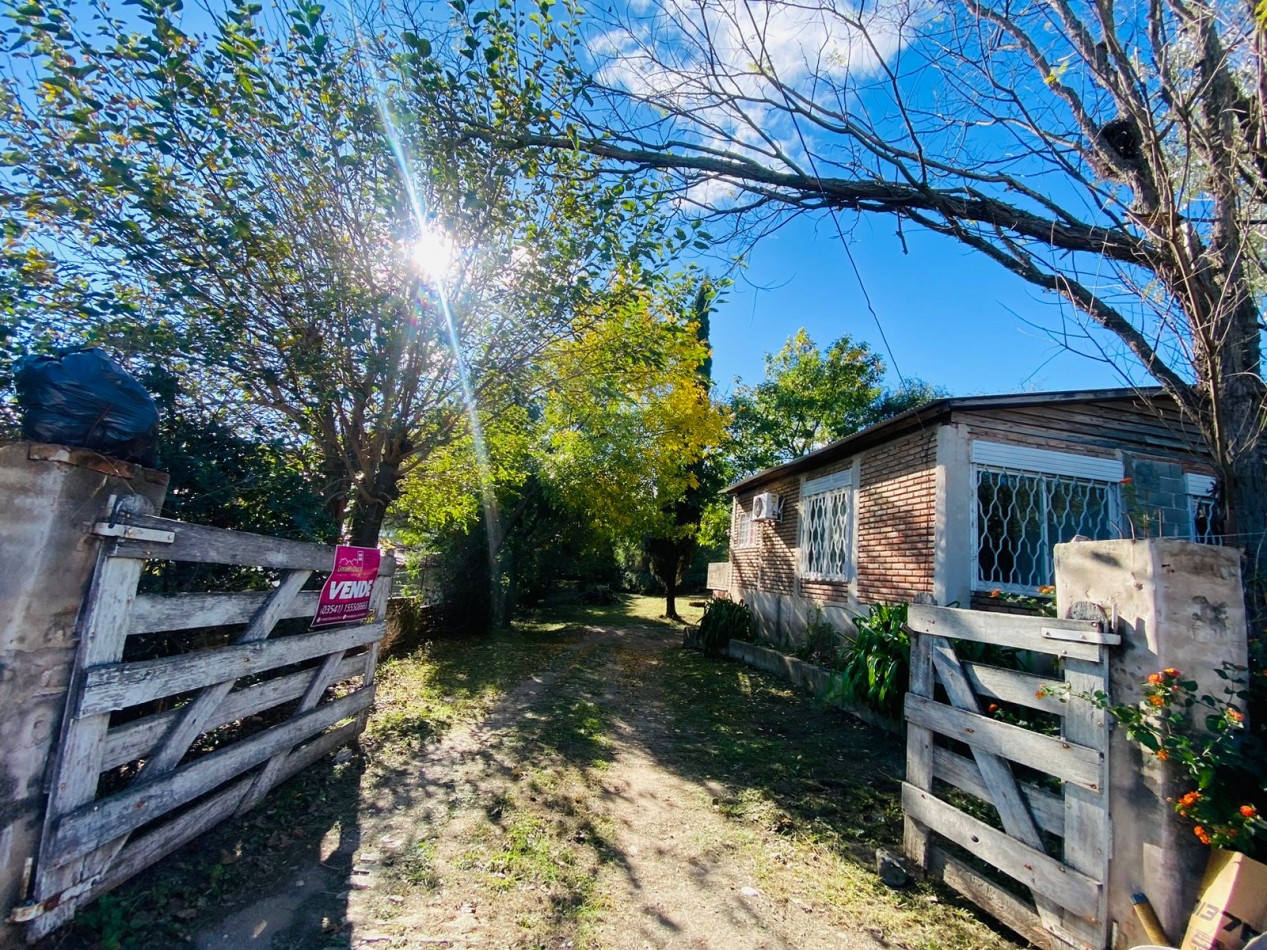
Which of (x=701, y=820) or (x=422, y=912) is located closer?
(x=422, y=912)

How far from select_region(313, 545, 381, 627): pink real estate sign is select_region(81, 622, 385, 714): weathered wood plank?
7.3 inches

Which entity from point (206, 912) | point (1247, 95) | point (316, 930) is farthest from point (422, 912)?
point (1247, 95)

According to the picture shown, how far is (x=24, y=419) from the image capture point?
223 centimetres

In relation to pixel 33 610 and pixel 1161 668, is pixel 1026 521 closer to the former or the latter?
pixel 1161 668

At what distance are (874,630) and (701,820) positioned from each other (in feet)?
11.7

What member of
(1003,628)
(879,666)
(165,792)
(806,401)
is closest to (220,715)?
(165,792)

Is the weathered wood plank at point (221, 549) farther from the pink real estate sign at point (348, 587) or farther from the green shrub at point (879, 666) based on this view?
the green shrub at point (879, 666)

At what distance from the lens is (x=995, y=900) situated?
2.74 meters

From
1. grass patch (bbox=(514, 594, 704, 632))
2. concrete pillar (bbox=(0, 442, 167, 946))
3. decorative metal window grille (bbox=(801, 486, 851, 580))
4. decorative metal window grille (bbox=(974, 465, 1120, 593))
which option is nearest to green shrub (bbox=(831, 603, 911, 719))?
decorative metal window grille (bbox=(974, 465, 1120, 593))

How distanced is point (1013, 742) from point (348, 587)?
14.1 ft

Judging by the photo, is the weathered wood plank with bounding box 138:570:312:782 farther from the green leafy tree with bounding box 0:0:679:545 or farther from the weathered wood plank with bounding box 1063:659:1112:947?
the weathered wood plank with bounding box 1063:659:1112:947

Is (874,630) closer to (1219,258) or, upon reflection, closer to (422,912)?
(1219,258)

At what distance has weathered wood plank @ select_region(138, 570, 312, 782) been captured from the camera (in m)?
2.63

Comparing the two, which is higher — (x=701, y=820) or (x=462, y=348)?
(x=462, y=348)
